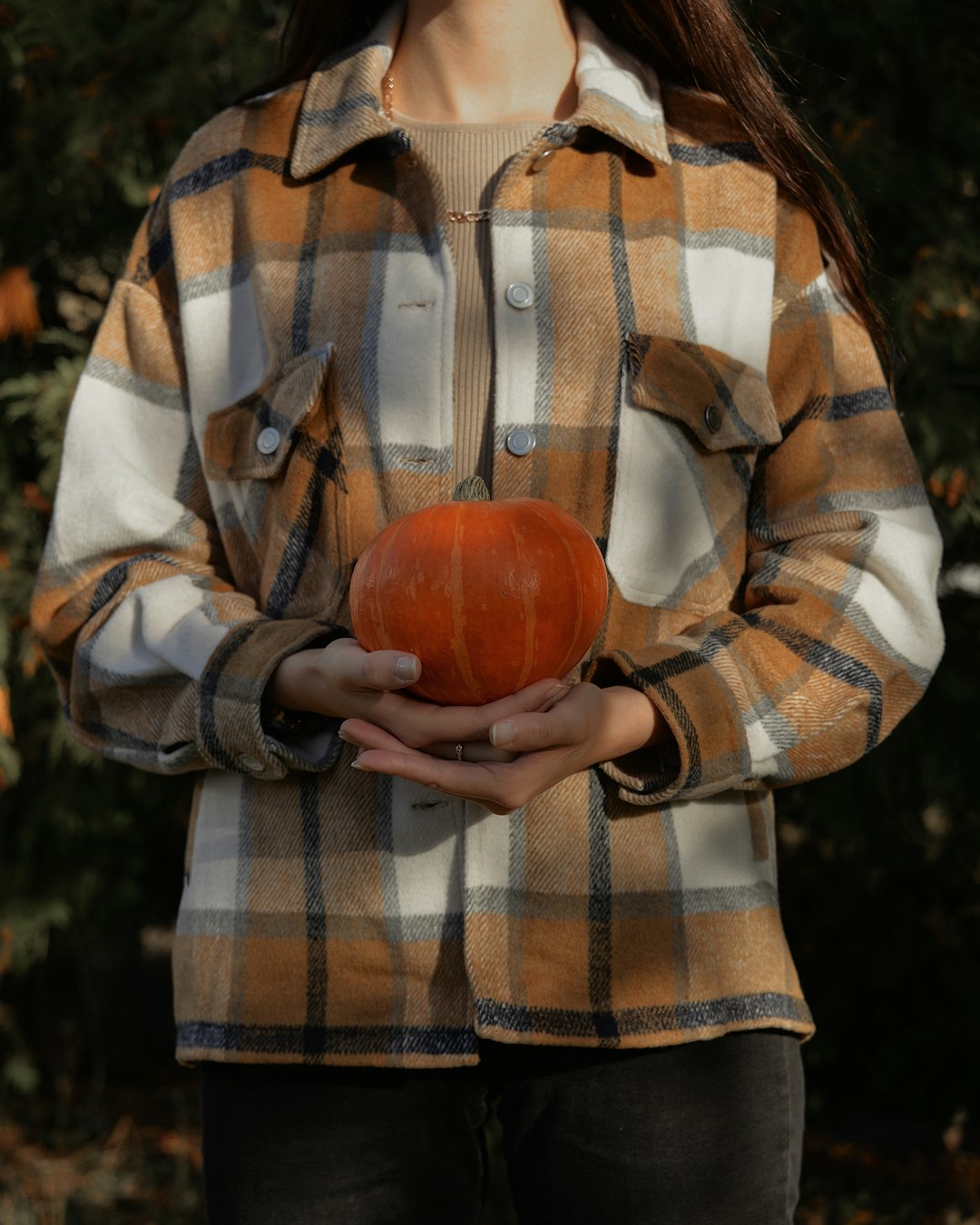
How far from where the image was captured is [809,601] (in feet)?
5.05

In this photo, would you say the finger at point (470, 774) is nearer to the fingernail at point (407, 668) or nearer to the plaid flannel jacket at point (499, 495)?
the fingernail at point (407, 668)

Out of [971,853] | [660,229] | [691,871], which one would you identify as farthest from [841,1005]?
[660,229]

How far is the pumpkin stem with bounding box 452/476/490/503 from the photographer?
142 cm

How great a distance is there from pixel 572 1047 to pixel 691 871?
24 centimetres

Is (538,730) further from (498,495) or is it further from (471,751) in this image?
(498,495)

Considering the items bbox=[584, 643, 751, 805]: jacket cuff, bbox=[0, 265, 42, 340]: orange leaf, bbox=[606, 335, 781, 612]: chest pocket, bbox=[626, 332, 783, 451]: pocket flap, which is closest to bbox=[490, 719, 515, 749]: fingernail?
bbox=[584, 643, 751, 805]: jacket cuff

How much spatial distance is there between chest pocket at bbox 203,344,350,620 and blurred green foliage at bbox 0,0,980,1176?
141cm

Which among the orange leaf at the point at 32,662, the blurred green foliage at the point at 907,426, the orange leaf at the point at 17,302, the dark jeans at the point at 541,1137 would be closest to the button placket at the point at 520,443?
the dark jeans at the point at 541,1137

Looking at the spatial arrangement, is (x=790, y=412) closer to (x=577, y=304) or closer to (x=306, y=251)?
(x=577, y=304)

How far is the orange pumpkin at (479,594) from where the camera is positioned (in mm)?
1346

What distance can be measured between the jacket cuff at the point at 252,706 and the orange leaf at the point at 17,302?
223 centimetres

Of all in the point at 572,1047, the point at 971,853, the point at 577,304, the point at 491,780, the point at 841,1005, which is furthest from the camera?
the point at 841,1005

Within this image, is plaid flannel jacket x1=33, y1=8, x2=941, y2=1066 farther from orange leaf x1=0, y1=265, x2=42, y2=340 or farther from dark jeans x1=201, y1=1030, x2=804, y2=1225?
orange leaf x1=0, y1=265, x2=42, y2=340

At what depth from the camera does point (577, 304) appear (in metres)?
1.59
